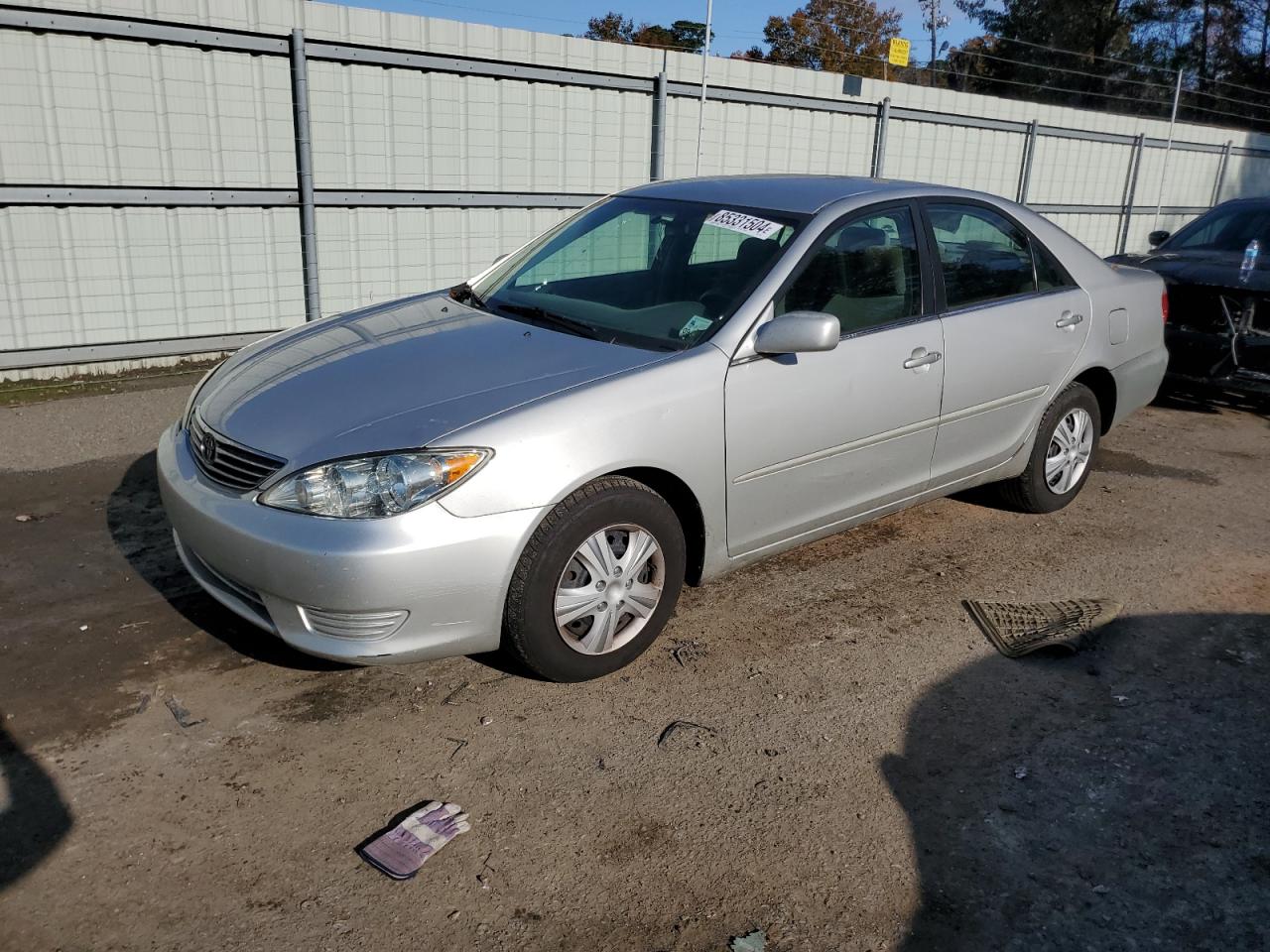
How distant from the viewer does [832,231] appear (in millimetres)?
4219

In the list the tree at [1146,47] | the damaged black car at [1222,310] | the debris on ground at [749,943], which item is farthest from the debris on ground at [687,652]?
the tree at [1146,47]

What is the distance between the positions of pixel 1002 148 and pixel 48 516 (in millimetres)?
11953

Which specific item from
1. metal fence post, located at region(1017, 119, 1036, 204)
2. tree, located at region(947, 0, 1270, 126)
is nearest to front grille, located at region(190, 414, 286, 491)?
metal fence post, located at region(1017, 119, 1036, 204)

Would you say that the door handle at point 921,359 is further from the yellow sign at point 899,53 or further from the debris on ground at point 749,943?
the yellow sign at point 899,53

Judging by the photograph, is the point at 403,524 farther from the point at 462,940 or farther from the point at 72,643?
the point at 72,643

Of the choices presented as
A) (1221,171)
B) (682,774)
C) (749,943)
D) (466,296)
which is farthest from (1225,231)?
(1221,171)

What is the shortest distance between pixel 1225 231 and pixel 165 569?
7.96 m

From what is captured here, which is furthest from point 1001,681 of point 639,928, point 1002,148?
point 1002,148

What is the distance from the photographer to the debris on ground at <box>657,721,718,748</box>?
3414mm

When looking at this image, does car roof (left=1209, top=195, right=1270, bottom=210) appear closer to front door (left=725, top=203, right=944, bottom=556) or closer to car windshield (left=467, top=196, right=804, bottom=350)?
front door (left=725, top=203, right=944, bottom=556)

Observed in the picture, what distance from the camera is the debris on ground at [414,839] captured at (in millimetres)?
2781

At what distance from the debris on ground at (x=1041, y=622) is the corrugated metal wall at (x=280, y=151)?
589 cm

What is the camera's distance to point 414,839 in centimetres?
288

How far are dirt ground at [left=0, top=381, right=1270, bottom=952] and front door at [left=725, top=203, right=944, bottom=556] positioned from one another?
48 centimetres
